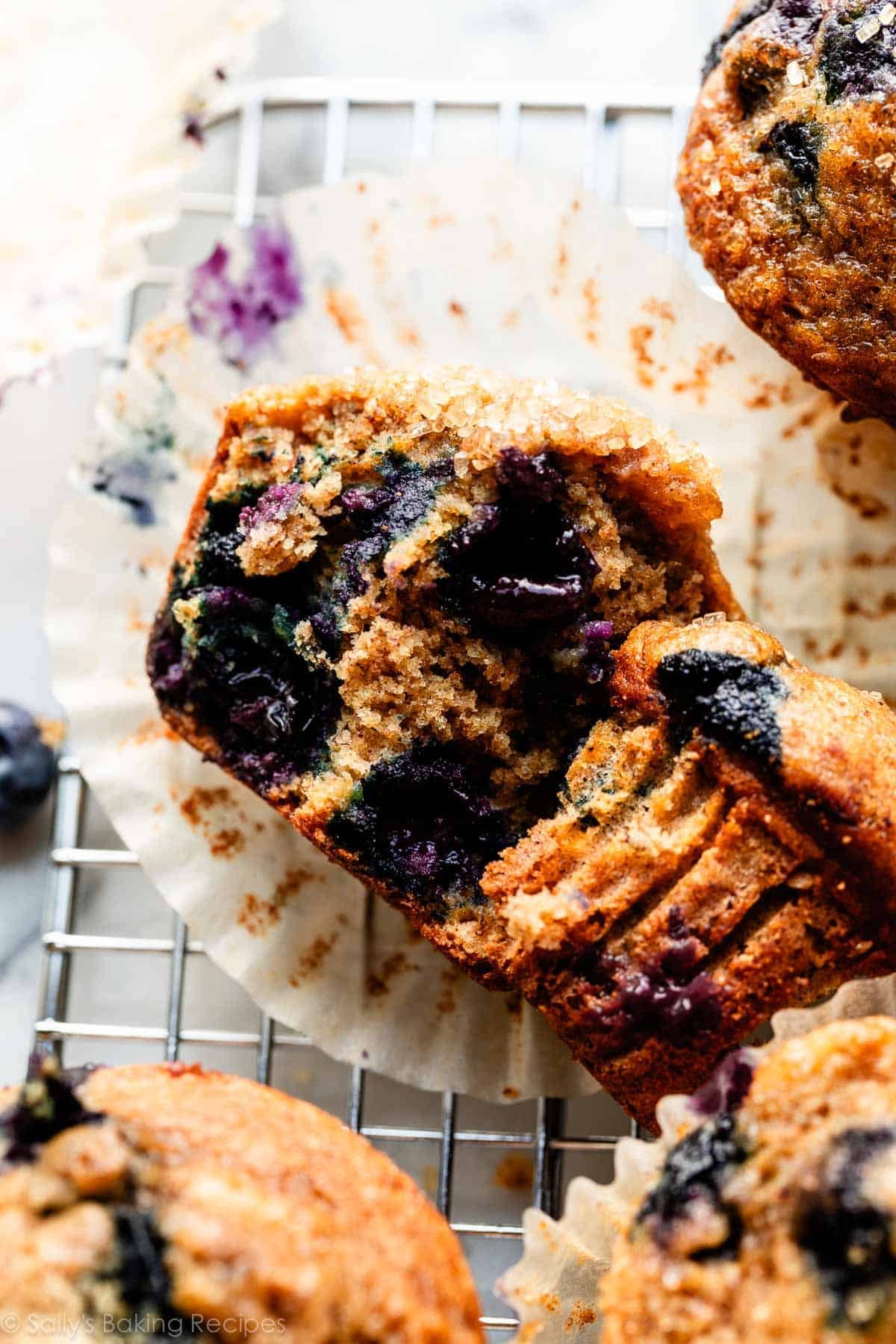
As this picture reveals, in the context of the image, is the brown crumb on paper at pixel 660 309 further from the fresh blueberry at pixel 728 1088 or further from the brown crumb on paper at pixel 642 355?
the fresh blueberry at pixel 728 1088

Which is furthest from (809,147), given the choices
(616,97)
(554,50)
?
(554,50)

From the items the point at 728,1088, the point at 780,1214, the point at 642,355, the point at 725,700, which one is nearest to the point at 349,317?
the point at 642,355

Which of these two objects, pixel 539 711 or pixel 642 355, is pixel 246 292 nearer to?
pixel 642 355

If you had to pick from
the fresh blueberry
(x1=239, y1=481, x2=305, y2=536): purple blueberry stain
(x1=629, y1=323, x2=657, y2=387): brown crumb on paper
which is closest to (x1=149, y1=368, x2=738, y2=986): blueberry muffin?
(x1=239, y1=481, x2=305, y2=536): purple blueberry stain

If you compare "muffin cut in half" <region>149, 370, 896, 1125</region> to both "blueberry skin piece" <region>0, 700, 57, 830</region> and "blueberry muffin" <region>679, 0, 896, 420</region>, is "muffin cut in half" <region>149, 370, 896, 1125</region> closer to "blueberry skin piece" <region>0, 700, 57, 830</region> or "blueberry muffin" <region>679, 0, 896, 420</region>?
"blueberry muffin" <region>679, 0, 896, 420</region>

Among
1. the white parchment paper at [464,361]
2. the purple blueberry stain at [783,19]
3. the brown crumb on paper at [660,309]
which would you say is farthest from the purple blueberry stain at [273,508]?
the purple blueberry stain at [783,19]

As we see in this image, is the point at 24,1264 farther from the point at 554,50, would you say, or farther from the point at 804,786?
the point at 554,50
